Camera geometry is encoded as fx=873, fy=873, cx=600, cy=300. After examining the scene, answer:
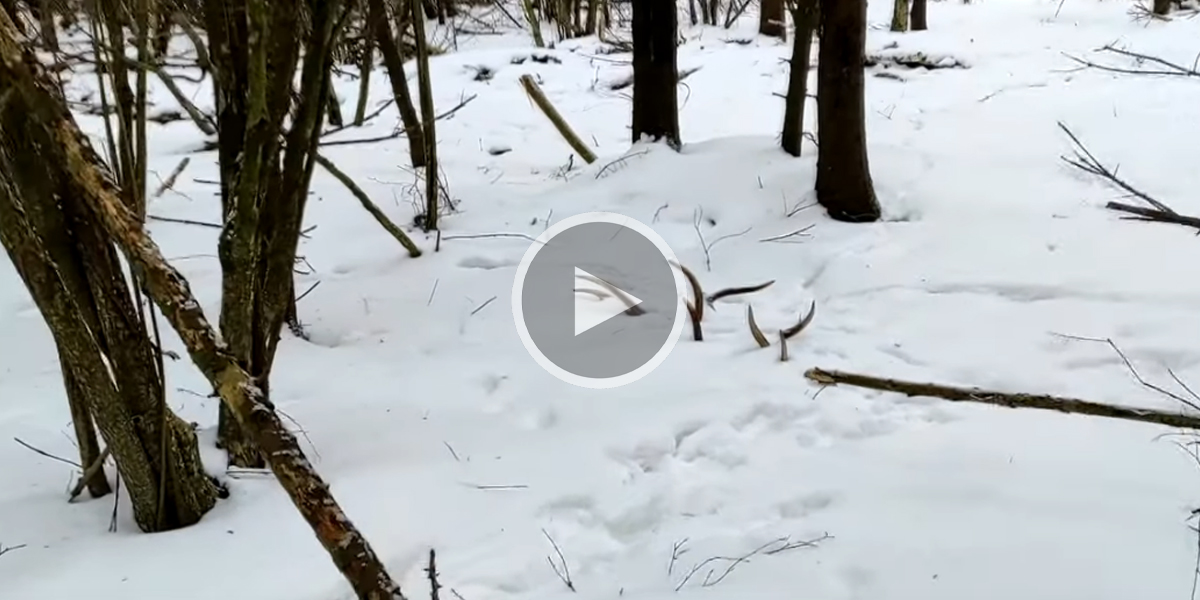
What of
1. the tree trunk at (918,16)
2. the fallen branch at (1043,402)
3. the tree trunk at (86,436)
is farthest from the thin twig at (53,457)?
the tree trunk at (918,16)

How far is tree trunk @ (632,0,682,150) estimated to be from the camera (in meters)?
5.74

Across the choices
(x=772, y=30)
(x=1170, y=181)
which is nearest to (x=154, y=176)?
(x=1170, y=181)

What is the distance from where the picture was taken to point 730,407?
321 centimetres

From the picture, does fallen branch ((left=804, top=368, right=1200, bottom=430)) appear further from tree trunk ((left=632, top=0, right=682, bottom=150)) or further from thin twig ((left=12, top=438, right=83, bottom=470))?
tree trunk ((left=632, top=0, right=682, bottom=150))

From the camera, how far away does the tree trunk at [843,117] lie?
4629 mm

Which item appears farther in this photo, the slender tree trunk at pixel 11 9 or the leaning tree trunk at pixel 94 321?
the leaning tree trunk at pixel 94 321

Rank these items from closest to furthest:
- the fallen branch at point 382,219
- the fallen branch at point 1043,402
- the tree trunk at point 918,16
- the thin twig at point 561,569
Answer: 1. the fallen branch at point 1043,402
2. the thin twig at point 561,569
3. the fallen branch at point 382,219
4. the tree trunk at point 918,16

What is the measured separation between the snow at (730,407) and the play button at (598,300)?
0.34 ft

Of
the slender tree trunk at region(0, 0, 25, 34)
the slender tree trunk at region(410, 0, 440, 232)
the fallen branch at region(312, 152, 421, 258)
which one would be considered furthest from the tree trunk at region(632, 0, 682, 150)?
the slender tree trunk at region(0, 0, 25, 34)

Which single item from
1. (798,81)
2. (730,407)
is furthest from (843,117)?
(730,407)

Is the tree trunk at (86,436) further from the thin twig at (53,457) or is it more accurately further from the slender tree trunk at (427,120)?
the slender tree trunk at (427,120)

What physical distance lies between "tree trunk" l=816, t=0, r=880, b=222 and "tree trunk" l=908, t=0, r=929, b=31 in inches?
285

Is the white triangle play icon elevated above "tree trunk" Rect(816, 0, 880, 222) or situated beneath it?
situated beneath

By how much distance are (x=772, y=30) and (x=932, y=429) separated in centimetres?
965
